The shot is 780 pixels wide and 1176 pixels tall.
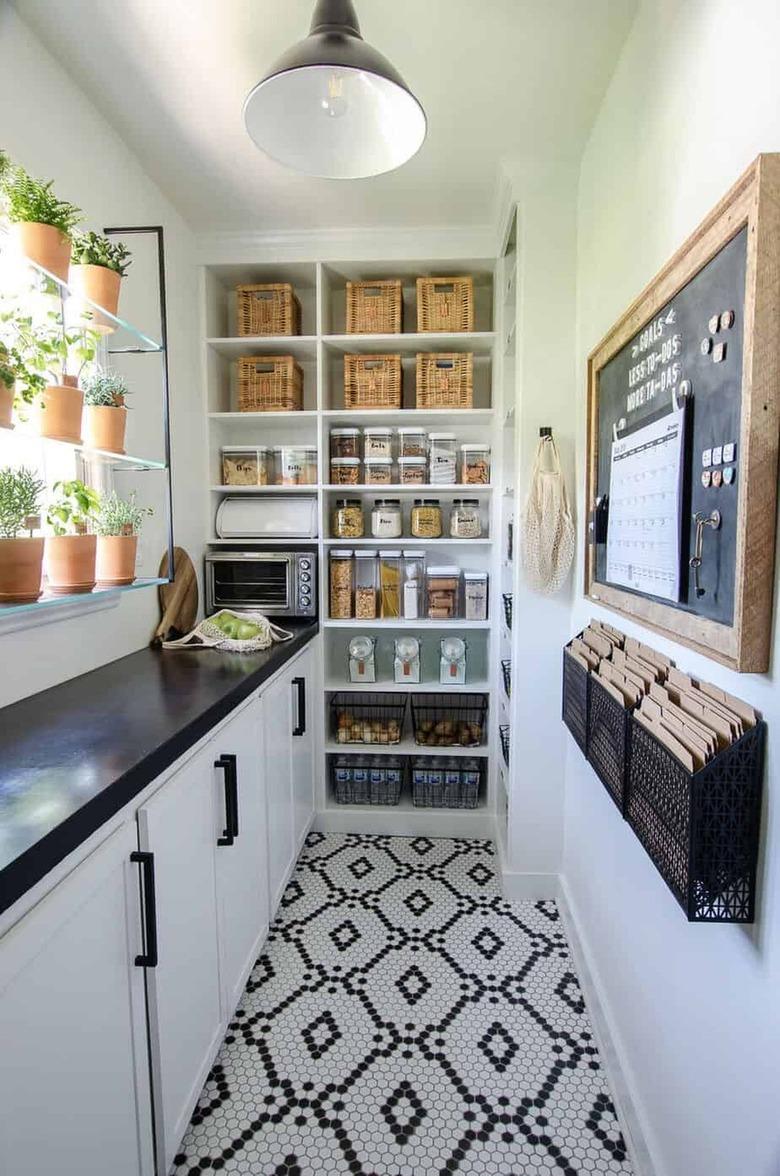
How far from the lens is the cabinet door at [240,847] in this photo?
1.50 metres

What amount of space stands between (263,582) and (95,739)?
1.45 metres

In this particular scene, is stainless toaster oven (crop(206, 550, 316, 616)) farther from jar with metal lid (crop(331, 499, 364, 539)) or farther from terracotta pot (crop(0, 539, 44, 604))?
terracotta pot (crop(0, 539, 44, 604))

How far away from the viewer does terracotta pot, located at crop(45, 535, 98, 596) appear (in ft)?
4.55

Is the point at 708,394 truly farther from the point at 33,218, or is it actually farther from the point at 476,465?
the point at 476,465

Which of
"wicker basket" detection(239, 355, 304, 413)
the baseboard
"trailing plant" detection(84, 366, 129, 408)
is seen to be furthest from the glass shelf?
the baseboard

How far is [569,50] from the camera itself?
1.56 m

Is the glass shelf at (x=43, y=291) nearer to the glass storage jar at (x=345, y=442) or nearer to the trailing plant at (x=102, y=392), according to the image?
the trailing plant at (x=102, y=392)

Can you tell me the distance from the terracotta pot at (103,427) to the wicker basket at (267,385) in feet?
3.43

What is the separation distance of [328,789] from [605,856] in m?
1.46

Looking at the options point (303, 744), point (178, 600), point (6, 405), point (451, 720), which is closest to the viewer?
point (6, 405)

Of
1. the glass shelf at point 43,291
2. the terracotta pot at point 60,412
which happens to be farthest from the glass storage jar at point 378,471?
the terracotta pot at point 60,412

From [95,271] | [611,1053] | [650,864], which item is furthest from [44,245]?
[611,1053]

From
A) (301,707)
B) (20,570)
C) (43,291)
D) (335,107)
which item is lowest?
(301,707)

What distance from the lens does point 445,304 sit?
8.26 ft
